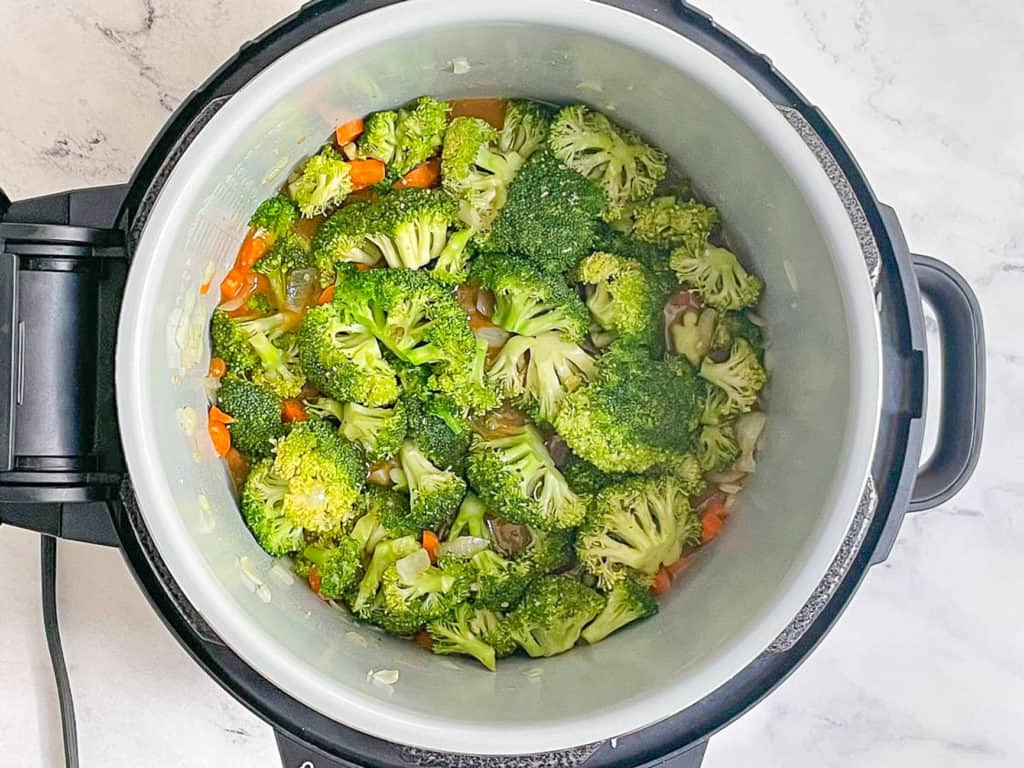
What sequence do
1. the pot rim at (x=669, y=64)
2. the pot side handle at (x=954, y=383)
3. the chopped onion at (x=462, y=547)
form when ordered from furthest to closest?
the chopped onion at (x=462, y=547) < the pot side handle at (x=954, y=383) < the pot rim at (x=669, y=64)

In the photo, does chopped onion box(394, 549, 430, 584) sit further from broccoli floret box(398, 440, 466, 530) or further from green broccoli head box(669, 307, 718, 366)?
green broccoli head box(669, 307, 718, 366)


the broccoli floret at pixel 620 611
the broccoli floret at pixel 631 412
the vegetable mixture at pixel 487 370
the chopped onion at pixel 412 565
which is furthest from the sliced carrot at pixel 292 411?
the broccoli floret at pixel 620 611

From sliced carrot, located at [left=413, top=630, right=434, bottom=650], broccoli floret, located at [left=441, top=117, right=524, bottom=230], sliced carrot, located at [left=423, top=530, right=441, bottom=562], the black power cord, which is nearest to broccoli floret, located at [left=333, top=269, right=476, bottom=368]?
broccoli floret, located at [left=441, top=117, right=524, bottom=230]

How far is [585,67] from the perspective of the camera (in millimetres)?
1116

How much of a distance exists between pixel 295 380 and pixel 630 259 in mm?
434

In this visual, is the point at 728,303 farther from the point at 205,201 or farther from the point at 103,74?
the point at 103,74

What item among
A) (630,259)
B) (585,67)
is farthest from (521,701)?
(585,67)

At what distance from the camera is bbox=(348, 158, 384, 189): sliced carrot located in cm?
122

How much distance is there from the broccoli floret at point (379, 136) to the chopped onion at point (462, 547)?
472mm

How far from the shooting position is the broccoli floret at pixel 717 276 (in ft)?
4.00

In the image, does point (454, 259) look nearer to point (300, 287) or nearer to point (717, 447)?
point (300, 287)

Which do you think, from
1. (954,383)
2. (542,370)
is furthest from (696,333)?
(954,383)

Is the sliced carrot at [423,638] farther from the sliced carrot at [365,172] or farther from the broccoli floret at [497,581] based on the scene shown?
the sliced carrot at [365,172]

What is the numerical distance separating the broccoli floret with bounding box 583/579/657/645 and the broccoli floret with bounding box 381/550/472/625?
162 mm
